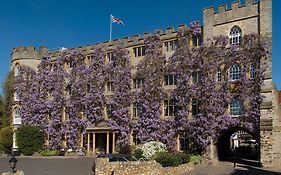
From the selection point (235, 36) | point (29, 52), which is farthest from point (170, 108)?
point (29, 52)

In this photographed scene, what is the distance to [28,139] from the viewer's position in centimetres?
4547

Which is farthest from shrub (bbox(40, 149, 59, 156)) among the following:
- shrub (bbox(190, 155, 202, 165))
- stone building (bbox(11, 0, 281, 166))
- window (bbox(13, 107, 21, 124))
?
shrub (bbox(190, 155, 202, 165))

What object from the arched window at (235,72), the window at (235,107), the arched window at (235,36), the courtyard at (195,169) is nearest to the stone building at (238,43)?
the arched window at (235,36)

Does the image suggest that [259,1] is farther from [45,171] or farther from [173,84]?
[45,171]

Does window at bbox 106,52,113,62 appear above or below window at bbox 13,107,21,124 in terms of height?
above

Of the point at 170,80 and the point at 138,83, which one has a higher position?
the point at 170,80

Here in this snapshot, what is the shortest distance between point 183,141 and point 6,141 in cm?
2463

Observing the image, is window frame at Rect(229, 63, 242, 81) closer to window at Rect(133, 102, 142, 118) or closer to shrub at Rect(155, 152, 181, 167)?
shrub at Rect(155, 152, 181, 167)

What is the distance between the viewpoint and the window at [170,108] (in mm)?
37500

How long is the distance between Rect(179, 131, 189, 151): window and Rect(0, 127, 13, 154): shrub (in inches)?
947

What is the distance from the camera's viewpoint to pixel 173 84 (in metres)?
38.2

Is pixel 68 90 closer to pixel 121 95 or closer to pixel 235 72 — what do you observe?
pixel 121 95

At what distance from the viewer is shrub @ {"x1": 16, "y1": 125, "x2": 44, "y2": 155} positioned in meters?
45.2

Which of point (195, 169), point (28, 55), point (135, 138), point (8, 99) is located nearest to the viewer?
point (195, 169)
